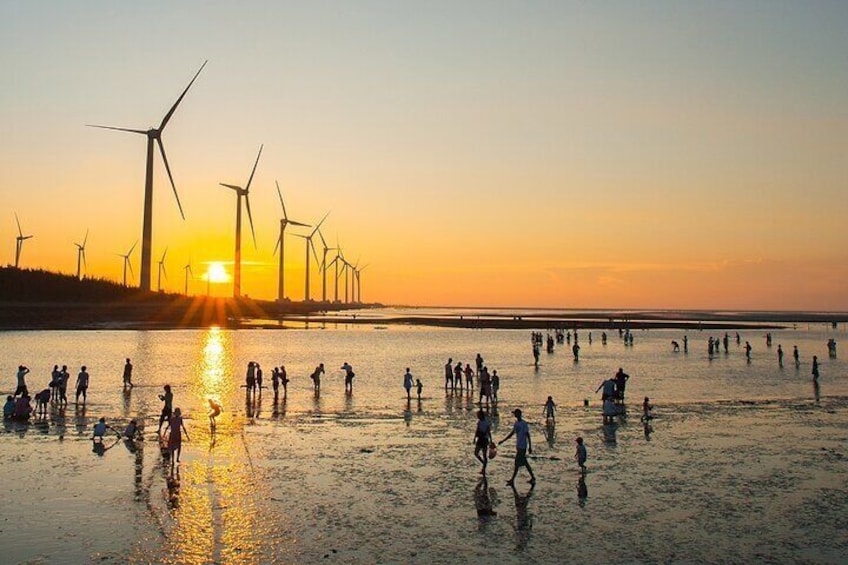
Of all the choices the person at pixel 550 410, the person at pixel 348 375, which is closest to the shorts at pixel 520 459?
the person at pixel 550 410

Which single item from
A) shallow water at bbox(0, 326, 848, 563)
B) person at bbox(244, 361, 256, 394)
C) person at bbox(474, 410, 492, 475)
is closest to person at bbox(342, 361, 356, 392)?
shallow water at bbox(0, 326, 848, 563)

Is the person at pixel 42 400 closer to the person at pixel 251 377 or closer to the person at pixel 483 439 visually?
the person at pixel 251 377

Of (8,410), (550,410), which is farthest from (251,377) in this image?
(550,410)

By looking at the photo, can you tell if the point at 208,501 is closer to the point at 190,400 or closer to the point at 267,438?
the point at 267,438

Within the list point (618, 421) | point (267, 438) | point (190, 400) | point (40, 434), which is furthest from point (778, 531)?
point (190, 400)

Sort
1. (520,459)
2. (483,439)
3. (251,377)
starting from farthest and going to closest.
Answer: (251,377) → (483,439) → (520,459)

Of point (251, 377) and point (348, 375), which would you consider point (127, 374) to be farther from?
point (348, 375)

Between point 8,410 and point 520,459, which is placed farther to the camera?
point 8,410
